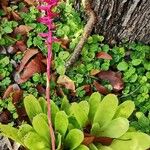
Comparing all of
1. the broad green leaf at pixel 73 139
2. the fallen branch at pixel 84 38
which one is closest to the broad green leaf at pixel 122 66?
the fallen branch at pixel 84 38

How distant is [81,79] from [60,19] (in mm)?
612

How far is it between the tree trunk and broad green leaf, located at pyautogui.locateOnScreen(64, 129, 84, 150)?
1.00m

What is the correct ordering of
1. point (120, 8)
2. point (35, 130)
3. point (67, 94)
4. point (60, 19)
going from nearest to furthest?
point (35, 130) → point (120, 8) → point (67, 94) → point (60, 19)

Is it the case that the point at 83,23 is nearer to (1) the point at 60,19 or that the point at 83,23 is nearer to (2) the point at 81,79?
(1) the point at 60,19

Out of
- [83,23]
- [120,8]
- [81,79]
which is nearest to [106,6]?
[120,8]

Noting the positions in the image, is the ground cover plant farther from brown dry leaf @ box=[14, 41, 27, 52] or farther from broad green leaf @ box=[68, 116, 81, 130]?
broad green leaf @ box=[68, 116, 81, 130]

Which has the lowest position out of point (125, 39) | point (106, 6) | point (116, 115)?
point (116, 115)

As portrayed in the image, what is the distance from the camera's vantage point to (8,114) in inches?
124

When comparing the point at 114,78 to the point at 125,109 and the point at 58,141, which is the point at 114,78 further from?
the point at 58,141

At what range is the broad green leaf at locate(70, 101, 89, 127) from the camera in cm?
274

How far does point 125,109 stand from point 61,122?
1.51ft

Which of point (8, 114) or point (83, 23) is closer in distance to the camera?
point (8, 114)

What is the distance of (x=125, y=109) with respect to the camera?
285cm

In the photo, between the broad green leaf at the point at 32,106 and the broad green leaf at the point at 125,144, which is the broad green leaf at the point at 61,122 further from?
the broad green leaf at the point at 125,144
